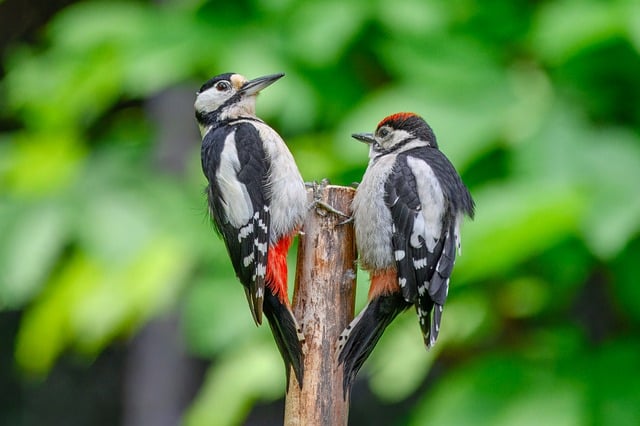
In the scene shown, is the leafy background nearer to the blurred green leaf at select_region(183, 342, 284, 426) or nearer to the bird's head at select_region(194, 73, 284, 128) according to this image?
the blurred green leaf at select_region(183, 342, 284, 426)

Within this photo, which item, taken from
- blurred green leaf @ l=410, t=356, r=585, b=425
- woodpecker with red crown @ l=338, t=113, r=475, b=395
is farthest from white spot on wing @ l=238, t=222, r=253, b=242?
blurred green leaf @ l=410, t=356, r=585, b=425

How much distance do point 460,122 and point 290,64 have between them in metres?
0.56

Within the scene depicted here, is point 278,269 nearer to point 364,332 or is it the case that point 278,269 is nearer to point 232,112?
point 364,332

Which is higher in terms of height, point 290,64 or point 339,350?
point 290,64

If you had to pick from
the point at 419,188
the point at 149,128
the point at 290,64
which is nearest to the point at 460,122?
the point at 290,64

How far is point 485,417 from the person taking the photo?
2.87 meters

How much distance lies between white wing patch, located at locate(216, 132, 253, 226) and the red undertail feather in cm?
8

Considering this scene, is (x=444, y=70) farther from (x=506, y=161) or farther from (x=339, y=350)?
(x=339, y=350)

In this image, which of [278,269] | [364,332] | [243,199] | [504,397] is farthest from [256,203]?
[504,397]

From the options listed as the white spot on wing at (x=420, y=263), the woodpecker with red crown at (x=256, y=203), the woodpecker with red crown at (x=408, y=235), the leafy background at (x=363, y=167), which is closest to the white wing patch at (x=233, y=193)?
the woodpecker with red crown at (x=256, y=203)

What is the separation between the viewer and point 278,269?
80.5 inches

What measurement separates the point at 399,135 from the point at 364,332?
0.66 m

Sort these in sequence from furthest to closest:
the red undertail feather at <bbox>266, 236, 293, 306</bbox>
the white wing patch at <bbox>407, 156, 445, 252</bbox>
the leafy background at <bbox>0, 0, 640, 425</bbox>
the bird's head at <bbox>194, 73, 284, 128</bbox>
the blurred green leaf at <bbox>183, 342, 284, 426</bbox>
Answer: the blurred green leaf at <bbox>183, 342, 284, 426</bbox>, the leafy background at <bbox>0, 0, 640, 425</bbox>, the bird's head at <bbox>194, 73, 284, 128</bbox>, the white wing patch at <bbox>407, 156, 445, 252</bbox>, the red undertail feather at <bbox>266, 236, 293, 306</bbox>

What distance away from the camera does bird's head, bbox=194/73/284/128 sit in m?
2.46
